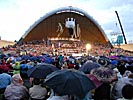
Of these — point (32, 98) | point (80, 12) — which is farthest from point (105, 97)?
point (80, 12)

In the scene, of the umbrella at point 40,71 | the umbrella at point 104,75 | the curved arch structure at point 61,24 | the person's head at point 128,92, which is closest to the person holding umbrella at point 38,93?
the umbrella at point 40,71

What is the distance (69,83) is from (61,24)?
6702cm

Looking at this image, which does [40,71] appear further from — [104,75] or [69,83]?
[69,83]

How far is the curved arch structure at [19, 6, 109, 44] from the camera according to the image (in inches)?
→ 2753

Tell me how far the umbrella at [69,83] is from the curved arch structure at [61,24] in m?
64.6

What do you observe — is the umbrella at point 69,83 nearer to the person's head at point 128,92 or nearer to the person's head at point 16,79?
the person's head at point 128,92

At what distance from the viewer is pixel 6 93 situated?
255 inches

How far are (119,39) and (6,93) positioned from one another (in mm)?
54224

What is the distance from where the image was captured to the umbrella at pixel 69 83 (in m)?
5.02

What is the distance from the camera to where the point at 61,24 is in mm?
71812

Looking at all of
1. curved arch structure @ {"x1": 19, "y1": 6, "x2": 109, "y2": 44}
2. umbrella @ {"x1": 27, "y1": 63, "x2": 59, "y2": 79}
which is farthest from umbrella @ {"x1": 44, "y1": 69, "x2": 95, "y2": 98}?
curved arch structure @ {"x1": 19, "y1": 6, "x2": 109, "y2": 44}

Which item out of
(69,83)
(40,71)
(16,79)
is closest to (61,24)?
(40,71)

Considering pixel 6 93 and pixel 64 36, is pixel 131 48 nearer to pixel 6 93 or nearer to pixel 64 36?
pixel 64 36

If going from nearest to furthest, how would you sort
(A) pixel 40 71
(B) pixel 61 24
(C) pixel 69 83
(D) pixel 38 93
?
(C) pixel 69 83 → (D) pixel 38 93 → (A) pixel 40 71 → (B) pixel 61 24
